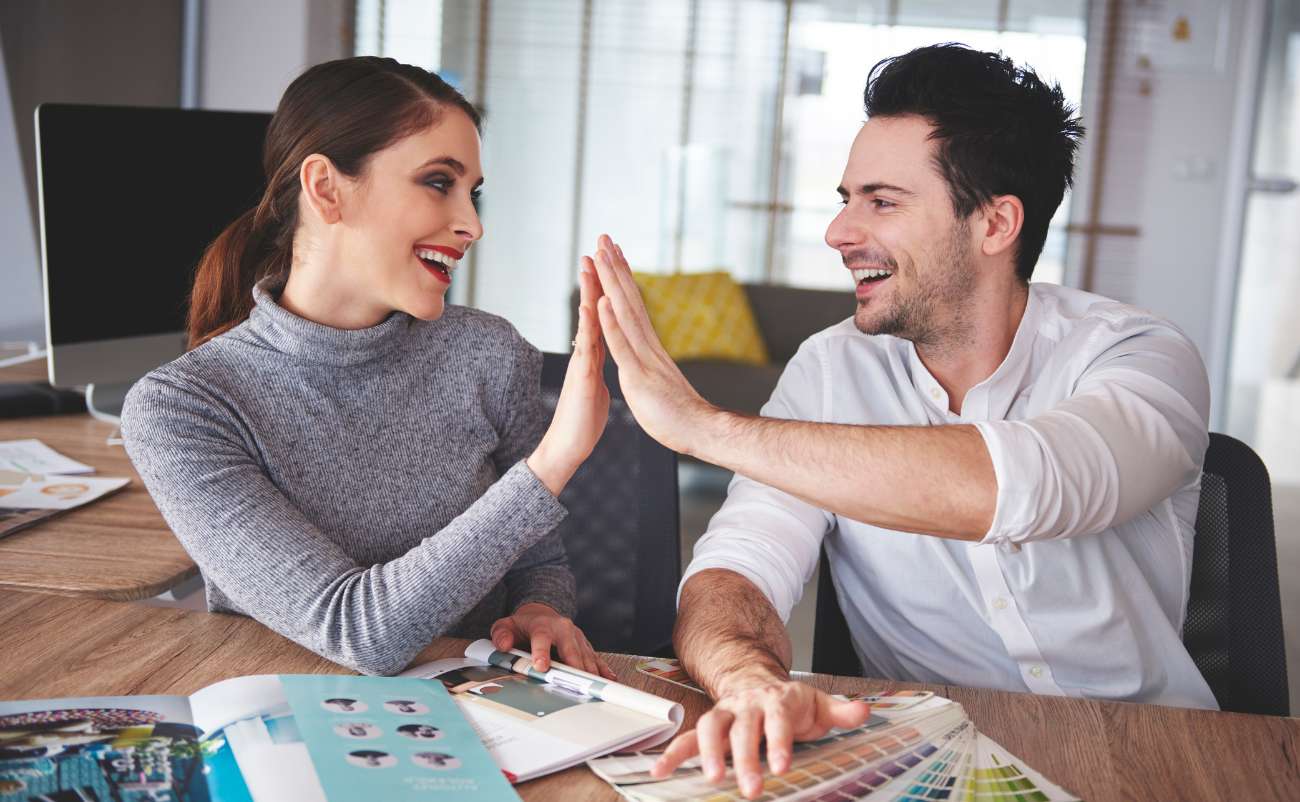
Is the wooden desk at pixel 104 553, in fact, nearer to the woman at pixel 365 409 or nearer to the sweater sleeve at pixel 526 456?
the woman at pixel 365 409

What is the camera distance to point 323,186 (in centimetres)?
144

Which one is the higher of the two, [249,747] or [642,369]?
[642,369]

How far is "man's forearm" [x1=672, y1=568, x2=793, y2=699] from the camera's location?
1.15m

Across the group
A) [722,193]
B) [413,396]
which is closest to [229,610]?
[413,396]

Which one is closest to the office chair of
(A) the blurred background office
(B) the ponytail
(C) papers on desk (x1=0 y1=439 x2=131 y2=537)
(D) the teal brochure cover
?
(D) the teal brochure cover

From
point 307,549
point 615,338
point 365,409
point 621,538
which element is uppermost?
point 615,338

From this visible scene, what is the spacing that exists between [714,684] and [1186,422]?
617mm

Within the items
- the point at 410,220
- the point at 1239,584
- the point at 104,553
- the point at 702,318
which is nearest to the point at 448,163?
the point at 410,220

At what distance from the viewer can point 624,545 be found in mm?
1729

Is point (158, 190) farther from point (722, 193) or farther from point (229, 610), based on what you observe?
point (722, 193)

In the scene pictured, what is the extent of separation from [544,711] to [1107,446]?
2.07ft

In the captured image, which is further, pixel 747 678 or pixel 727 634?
pixel 727 634

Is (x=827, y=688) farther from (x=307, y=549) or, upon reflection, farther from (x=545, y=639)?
(x=307, y=549)

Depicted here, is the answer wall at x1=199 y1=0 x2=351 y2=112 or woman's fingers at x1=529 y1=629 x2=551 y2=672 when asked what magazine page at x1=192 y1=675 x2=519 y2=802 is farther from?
wall at x1=199 y1=0 x2=351 y2=112
